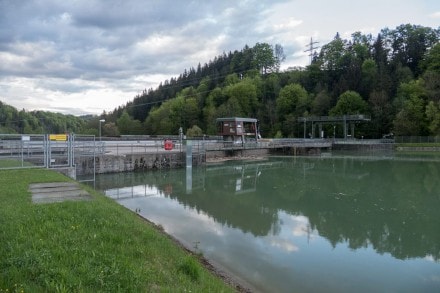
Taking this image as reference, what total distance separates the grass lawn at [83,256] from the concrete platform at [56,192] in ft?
3.98

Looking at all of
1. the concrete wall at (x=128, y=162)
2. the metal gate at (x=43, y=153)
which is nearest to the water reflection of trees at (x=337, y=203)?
the concrete wall at (x=128, y=162)

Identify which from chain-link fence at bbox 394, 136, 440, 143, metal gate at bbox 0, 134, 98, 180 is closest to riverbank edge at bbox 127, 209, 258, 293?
metal gate at bbox 0, 134, 98, 180

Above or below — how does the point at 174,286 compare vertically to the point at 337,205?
above

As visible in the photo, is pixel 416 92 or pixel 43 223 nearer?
pixel 43 223

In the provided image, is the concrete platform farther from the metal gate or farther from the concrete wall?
the concrete wall

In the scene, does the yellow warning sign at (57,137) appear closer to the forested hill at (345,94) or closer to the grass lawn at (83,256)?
the grass lawn at (83,256)

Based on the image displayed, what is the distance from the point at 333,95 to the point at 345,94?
7.88 meters

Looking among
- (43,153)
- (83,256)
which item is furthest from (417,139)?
(83,256)

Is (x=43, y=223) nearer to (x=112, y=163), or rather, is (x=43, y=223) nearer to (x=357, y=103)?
(x=112, y=163)

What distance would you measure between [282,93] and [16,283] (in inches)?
4368

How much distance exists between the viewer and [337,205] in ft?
61.8

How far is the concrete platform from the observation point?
10644 millimetres

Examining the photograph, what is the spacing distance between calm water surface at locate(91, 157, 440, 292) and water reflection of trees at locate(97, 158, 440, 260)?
Answer: 0.04 meters

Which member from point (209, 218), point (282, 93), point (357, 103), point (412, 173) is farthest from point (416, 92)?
point (209, 218)
